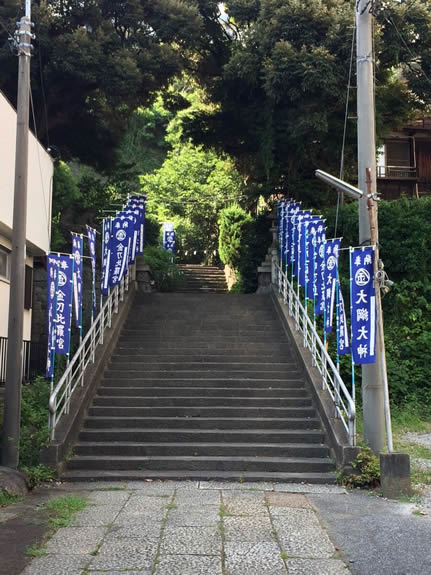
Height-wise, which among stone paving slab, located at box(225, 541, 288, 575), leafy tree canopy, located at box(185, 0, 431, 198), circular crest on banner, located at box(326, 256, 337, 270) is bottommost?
stone paving slab, located at box(225, 541, 288, 575)

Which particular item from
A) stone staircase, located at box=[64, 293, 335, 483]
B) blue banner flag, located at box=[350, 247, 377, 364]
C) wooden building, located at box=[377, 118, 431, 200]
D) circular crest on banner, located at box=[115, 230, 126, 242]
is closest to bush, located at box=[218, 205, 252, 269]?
wooden building, located at box=[377, 118, 431, 200]

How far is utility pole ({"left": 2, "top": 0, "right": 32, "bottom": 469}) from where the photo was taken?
7.61 meters

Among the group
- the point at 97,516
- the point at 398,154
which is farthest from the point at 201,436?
the point at 398,154

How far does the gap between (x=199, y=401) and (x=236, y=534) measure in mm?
4758

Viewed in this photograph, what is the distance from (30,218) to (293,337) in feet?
21.0

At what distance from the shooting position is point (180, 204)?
29.5 m

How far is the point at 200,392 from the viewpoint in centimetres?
1068

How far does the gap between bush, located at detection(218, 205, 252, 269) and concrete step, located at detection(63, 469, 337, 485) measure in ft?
54.6

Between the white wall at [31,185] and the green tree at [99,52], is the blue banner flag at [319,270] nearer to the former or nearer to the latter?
the white wall at [31,185]

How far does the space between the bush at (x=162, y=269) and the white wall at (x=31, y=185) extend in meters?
6.85

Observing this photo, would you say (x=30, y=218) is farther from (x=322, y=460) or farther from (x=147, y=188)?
(x=147, y=188)

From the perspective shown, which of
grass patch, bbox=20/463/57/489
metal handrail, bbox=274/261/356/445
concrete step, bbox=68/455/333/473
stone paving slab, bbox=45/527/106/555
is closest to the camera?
stone paving slab, bbox=45/527/106/555

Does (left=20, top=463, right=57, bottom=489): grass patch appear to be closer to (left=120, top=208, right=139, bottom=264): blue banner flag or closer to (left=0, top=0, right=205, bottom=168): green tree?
(left=120, top=208, right=139, bottom=264): blue banner flag

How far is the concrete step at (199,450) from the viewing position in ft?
28.7
